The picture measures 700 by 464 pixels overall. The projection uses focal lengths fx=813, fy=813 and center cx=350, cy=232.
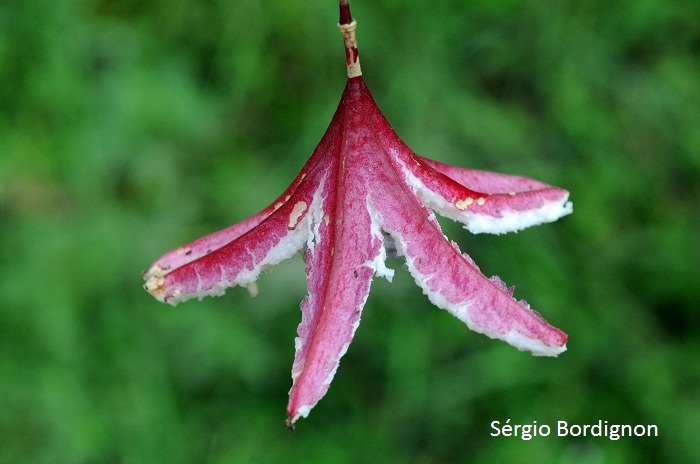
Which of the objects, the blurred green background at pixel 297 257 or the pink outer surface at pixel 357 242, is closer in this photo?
the pink outer surface at pixel 357 242

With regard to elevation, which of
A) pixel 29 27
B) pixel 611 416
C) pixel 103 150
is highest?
pixel 29 27

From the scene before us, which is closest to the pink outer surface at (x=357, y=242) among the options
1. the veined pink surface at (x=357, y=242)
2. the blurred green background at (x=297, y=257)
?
the veined pink surface at (x=357, y=242)

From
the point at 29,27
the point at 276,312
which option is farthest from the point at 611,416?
the point at 29,27

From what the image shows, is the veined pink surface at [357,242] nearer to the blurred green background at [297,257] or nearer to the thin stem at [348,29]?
the thin stem at [348,29]

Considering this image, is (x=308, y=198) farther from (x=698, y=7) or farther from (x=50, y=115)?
(x=698, y=7)

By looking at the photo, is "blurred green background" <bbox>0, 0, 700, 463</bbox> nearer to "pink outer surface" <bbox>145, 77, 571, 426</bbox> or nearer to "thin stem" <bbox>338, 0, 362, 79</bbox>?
"pink outer surface" <bbox>145, 77, 571, 426</bbox>

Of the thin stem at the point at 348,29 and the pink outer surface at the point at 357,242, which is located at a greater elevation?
the thin stem at the point at 348,29
